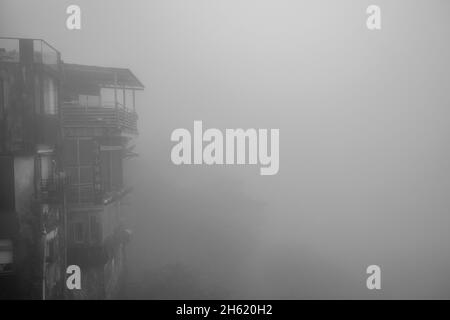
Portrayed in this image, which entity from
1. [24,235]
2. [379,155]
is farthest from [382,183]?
[24,235]

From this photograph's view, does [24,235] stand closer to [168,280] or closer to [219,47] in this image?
[168,280]

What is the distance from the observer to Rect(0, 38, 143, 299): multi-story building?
12.2 ft

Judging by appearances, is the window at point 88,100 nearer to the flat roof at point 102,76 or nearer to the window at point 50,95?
the flat roof at point 102,76

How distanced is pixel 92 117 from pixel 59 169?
2.60 ft

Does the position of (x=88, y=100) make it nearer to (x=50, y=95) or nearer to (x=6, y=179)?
(x=50, y=95)

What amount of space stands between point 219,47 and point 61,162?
260cm

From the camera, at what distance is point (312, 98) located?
15.1 ft

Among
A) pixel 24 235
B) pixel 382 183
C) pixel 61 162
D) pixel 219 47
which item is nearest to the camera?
pixel 24 235

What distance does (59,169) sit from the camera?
160 inches

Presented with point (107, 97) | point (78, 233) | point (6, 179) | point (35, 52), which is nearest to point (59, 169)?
point (6, 179)

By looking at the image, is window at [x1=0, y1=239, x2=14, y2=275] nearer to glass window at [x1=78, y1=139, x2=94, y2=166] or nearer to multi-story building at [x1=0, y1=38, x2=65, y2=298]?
multi-story building at [x1=0, y1=38, x2=65, y2=298]

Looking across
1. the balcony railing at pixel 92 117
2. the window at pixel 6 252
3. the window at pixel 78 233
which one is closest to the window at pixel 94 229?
the window at pixel 78 233

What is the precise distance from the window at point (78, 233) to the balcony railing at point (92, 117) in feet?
4.30

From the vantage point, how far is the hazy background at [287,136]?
4.23 metres
